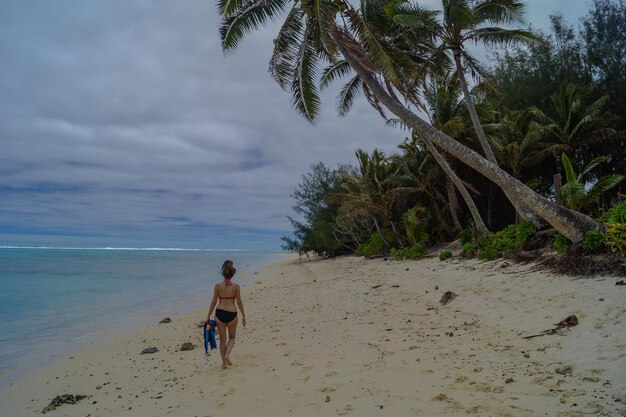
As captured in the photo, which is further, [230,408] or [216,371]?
[216,371]

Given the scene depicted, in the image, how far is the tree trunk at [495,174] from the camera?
8.34 meters

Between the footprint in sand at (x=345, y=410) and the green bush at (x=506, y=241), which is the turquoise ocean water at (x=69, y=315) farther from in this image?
the green bush at (x=506, y=241)

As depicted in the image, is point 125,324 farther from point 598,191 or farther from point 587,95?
point 587,95

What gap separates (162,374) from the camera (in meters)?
5.90

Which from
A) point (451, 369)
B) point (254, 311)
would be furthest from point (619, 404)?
point (254, 311)

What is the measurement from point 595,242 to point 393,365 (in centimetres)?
→ 539

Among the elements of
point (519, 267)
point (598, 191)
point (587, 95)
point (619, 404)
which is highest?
point (587, 95)

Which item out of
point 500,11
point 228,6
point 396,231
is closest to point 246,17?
point 228,6

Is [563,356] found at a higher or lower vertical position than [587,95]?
lower

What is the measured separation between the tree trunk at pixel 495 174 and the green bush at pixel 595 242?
264mm

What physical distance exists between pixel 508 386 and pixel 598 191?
8632 millimetres

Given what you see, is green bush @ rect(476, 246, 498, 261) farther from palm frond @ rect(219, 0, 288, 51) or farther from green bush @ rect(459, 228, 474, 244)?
palm frond @ rect(219, 0, 288, 51)

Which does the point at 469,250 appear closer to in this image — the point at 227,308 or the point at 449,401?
the point at 227,308

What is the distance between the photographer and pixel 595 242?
25.2 feet
